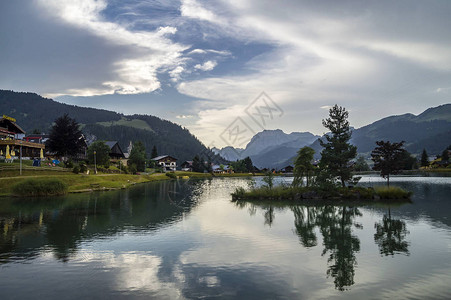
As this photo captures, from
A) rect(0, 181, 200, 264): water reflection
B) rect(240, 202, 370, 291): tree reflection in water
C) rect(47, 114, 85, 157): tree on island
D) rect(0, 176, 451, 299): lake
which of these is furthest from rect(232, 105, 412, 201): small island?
rect(47, 114, 85, 157): tree on island

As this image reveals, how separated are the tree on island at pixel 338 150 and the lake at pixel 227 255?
15482mm

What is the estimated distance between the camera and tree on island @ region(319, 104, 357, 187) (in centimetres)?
4900

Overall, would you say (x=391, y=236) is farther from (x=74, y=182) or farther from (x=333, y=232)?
(x=74, y=182)

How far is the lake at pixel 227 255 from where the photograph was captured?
1361cm

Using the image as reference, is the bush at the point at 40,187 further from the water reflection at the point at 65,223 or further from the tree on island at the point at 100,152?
the tree on island at the point at 100,152

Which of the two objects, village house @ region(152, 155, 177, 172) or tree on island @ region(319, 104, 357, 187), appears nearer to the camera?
tree on island @ region(319, 104, 357, 187)

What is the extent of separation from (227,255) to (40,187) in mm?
48383

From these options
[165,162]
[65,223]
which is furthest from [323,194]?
[165,162]

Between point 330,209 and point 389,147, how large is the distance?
25.7 m

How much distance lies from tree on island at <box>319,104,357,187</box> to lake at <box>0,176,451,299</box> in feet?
50.8

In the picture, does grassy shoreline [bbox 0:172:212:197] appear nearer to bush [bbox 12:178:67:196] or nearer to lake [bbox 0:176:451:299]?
bush [bbox 12:178:67:196]

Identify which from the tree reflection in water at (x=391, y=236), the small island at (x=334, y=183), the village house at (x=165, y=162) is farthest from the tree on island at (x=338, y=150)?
the village house at (x=165, y=162)

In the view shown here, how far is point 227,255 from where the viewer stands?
19.0m

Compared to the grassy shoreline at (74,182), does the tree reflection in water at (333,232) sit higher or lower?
lower
